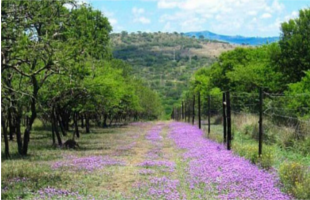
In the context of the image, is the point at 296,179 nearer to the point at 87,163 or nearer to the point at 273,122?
the point at 87,163

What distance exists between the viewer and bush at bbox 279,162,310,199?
9121 mm

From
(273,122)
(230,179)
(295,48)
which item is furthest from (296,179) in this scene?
(295,48)

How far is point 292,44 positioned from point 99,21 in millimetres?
23861

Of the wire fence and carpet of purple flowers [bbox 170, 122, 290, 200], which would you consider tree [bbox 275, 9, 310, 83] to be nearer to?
the wire fence

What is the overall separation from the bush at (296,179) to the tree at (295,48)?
30407mm

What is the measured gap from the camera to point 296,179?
9.91 meters

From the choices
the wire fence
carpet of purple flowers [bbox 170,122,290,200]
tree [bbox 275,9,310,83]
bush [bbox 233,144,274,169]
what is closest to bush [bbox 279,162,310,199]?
carpet of purple flowers [bbox 170,122,290,200]

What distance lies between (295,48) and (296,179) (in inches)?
1266

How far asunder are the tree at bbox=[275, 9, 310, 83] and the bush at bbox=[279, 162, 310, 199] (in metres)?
30.4

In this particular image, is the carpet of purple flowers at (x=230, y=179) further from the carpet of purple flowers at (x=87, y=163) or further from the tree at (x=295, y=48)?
the tree at (x=295, y=48)

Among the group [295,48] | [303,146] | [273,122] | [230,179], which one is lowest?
[230,179]

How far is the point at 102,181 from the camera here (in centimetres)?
1302

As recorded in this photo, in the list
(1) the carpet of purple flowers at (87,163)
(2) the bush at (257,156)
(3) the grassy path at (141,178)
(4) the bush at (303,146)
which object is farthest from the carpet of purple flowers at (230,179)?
(1) the carpet of purple flowers at (87,163)

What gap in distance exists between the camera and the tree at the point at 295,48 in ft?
129
